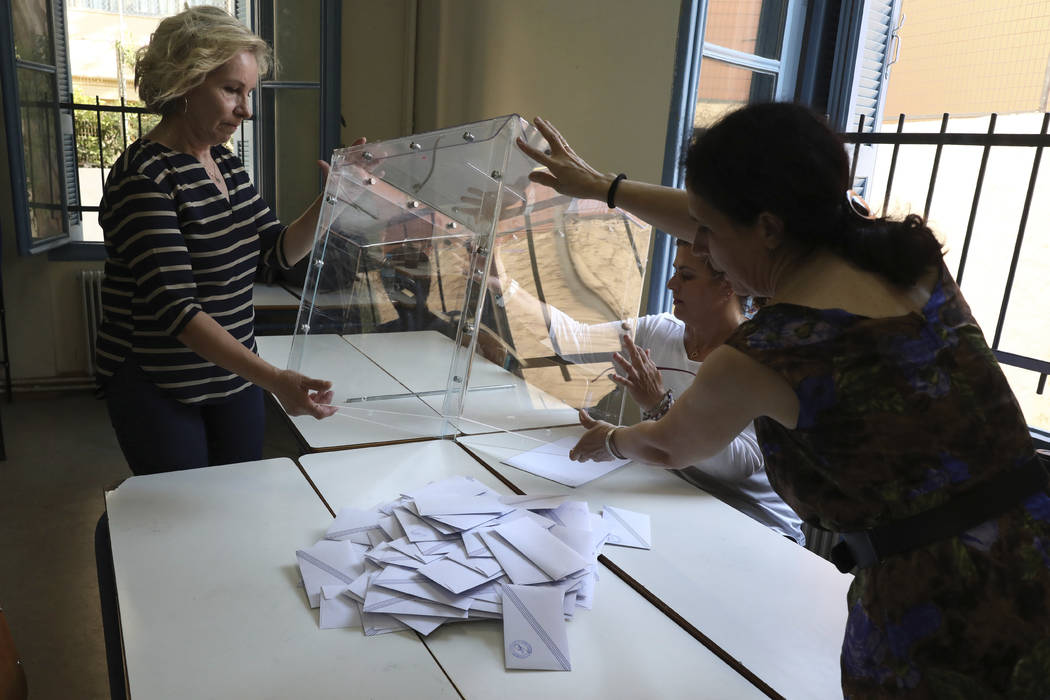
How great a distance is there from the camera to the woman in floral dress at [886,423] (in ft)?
2.54

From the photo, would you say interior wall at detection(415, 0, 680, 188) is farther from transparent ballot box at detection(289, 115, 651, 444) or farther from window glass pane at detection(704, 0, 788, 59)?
transparent ballot box at detection(289, 115, 651, 444)

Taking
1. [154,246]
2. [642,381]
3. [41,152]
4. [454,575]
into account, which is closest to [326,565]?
[454,575]

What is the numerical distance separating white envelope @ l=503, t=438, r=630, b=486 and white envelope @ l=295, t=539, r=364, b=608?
1.75ft

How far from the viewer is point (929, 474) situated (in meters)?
0.78

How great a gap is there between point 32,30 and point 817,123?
13.3 ft

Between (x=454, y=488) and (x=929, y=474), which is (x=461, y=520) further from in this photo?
(x=929, y=474)

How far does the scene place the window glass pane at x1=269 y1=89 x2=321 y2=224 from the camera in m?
4.20

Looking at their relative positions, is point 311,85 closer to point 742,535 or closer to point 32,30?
point 32,30

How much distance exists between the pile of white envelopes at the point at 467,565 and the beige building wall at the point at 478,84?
62.5 inches

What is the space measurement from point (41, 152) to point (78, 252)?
1.91 ft

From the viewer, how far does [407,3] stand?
4.33 m

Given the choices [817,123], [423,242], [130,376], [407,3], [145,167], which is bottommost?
[130,376]

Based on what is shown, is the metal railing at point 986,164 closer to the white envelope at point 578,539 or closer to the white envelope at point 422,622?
the white envelope at point 578,539

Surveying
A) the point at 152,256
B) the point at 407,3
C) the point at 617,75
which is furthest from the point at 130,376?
the point at 407,3
